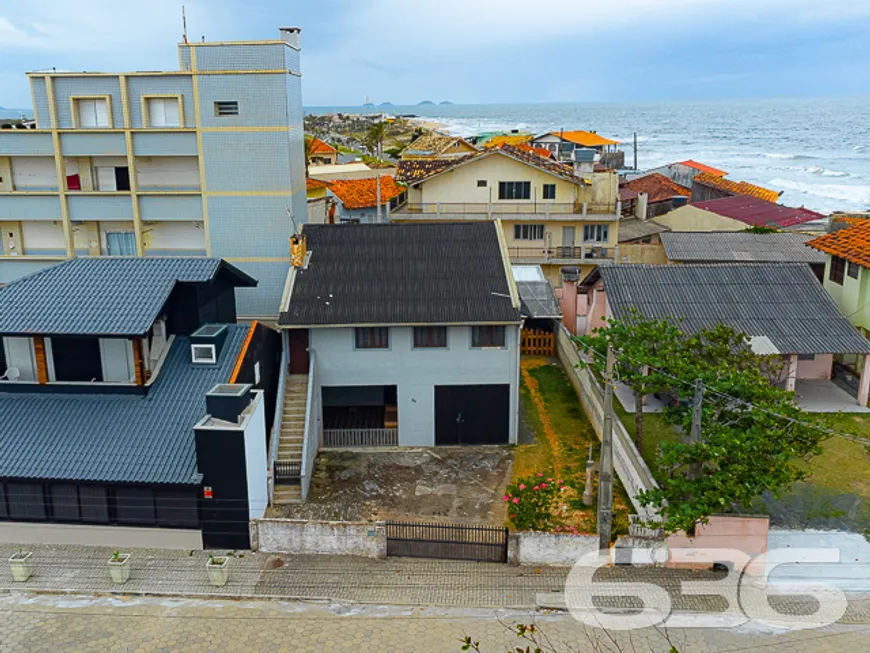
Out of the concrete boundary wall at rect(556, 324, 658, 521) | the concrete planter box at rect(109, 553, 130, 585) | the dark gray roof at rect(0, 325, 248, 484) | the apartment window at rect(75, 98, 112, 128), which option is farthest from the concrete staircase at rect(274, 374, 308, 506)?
the apartment window at rect(75, 98, 112, 128)

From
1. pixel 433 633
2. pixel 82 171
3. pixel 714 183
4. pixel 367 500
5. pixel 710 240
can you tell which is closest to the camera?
pixel 433 633

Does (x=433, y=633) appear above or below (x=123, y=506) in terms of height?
below

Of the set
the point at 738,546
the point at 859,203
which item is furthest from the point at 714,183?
the point at 738,546

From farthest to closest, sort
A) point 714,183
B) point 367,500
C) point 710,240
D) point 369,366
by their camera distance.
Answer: point 714,183 → point 710,240 → point 369,366 → point 367,500

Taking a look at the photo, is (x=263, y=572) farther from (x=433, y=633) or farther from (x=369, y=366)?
(x=369, y=366)

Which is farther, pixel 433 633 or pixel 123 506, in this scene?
pixel 123 506

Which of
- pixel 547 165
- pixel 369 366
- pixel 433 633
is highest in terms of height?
pixel 547 165

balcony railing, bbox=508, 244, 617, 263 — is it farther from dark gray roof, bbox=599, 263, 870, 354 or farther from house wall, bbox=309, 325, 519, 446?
house wall, bbox=309, 325, 519, 446
